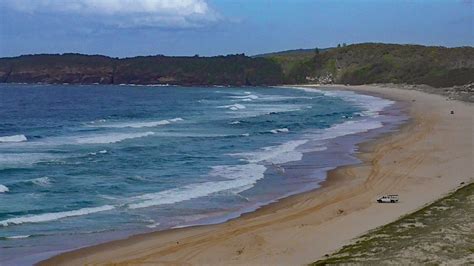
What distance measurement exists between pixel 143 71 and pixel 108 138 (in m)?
139

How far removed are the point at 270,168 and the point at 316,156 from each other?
4546 mm

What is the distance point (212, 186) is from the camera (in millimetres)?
24188

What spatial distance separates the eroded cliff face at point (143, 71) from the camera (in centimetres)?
17462

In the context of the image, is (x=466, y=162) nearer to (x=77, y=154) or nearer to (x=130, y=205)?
(x=130, y=205)

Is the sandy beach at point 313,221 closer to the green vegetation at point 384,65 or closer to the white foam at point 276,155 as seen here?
the white foam at point 276,155

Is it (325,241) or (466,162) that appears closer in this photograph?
→ (325,241)

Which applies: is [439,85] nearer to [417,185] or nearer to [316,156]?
[316,156]

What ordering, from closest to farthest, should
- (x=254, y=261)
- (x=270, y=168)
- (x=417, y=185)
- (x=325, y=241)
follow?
(x=254, y=261) < (x=325, y=241) < (x=417, y=185) < (x=270, y=168)

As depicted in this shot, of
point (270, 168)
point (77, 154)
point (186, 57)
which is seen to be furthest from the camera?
point (186, 57)

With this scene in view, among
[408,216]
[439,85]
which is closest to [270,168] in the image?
[408,216]

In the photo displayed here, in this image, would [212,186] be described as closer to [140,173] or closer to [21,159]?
[140,173]

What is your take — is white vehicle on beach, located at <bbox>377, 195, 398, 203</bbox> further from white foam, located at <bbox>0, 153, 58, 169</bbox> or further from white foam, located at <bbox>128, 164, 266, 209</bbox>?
white foam, located at <bbox>0, 153, 58, 169</bbox>

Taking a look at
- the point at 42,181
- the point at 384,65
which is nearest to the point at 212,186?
the point at 42,181

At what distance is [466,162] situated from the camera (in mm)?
28516
